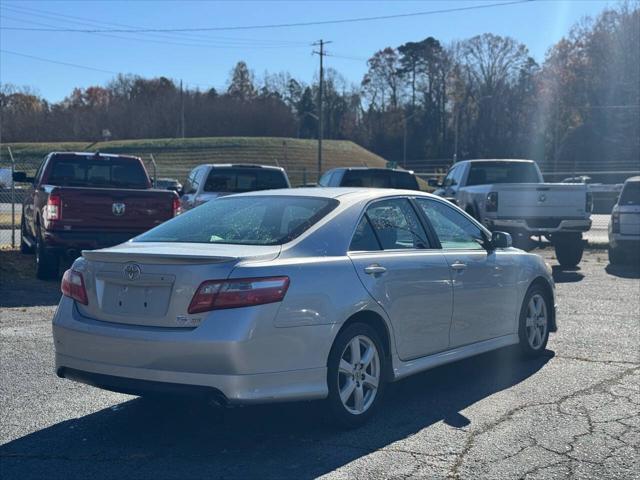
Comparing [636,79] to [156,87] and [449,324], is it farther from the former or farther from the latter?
[156,87]

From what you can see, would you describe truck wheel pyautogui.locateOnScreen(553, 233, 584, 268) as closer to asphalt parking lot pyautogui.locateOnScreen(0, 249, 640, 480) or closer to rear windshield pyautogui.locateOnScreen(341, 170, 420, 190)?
rear windshield pyautogui.locateOnScreen(341, 170, 420, 190)

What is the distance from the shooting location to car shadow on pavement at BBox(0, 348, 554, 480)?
15.2 ft

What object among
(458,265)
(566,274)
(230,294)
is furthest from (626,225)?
(230,294)

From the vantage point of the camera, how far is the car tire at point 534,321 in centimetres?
741

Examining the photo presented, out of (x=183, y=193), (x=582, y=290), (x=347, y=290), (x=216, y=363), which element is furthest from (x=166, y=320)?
(x=183, y=193)

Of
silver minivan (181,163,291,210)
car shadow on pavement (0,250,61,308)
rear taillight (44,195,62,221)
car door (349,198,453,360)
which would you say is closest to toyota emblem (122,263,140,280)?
car door (349,198,453,360)

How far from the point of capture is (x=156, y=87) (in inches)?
4464

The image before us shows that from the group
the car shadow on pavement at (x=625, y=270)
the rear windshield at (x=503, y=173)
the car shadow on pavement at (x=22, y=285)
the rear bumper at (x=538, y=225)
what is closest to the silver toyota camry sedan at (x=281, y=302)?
the car shadow on pavement at (x=22, y=285)

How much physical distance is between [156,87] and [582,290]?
4186 inches

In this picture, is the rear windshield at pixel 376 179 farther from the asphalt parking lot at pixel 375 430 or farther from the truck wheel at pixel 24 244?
the asphalt parking lot at pixel 375 430

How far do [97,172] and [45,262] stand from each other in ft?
6.40

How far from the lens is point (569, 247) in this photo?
51.3ft

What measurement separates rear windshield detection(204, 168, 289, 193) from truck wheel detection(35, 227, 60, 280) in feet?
13.2

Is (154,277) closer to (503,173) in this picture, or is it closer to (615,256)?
(615,256)
